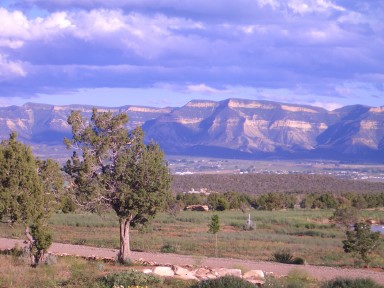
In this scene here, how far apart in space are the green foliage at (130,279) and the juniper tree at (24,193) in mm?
6729

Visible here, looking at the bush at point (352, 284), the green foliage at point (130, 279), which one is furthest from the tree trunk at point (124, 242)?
the bush at point (352, 284)

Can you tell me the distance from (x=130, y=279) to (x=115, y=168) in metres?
7.87

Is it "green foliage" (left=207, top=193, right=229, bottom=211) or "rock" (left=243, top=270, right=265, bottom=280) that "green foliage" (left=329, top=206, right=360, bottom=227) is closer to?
"green foliage" (left=207, top=193, right=229, bottom=211)

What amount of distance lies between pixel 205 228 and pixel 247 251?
612 inches

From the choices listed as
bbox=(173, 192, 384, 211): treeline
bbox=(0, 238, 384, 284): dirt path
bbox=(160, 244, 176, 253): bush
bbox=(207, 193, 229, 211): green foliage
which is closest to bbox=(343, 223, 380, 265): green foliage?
bbox=(0, 238, 384, 284): dirt path

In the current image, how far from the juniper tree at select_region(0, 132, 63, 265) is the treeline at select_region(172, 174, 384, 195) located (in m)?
89.3

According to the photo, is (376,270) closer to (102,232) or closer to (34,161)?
(34,161)

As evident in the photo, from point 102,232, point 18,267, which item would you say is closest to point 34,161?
point 18,267

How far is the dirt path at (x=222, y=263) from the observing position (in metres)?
26.0

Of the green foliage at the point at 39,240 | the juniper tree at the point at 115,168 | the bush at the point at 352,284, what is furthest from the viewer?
the juniper tree at the point at 115,168

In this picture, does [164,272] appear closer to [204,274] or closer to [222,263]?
[204,274]

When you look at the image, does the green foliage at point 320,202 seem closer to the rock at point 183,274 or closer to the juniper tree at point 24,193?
the juniper tree at point 24,193

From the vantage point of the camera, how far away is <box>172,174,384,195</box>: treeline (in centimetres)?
11800

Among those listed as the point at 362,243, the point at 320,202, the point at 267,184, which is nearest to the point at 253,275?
the point at 362,243
